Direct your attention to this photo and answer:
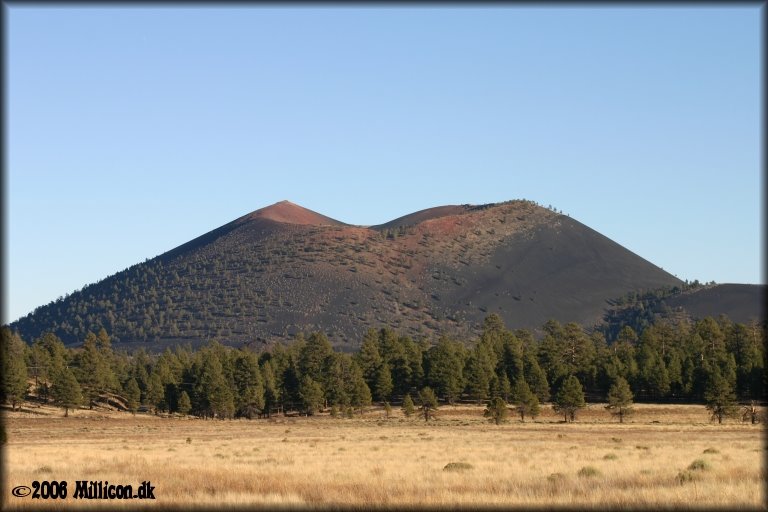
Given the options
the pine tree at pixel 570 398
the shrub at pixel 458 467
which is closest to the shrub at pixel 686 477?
the shrub at pixel 458 467

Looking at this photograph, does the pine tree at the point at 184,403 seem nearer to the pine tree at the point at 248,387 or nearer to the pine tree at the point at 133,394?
the pine tree at the point at 248,387

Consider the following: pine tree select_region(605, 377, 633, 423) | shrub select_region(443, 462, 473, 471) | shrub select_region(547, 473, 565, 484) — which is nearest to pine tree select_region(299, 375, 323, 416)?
pine tree select_region(605, 377, 633, 423)

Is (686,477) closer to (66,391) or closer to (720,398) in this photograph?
(720,398)

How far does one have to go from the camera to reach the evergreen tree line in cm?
13775

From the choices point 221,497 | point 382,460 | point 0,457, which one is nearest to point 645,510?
point 221,497

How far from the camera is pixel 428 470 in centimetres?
4644

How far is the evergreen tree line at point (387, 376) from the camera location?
13775 cm

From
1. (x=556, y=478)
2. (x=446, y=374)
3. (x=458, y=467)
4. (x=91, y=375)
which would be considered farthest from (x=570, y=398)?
(x=556, y=478)

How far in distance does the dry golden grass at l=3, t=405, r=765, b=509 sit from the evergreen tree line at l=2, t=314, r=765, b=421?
47.2 m

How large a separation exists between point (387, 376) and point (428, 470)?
10579 cm

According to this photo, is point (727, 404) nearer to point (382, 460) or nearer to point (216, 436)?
point (216, 436)

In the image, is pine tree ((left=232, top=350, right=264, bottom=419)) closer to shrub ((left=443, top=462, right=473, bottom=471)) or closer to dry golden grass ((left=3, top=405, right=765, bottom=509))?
dry golden grass ((left=3, top=405, right=765, bottom=509))

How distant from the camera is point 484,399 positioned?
489ft

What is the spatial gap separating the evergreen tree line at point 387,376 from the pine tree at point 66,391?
16 cm
